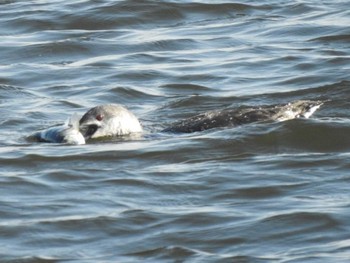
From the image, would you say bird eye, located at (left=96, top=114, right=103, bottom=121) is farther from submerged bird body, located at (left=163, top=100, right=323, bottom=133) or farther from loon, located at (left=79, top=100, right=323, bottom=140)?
submerged bird body, located at (left=163, top=100, right=323, bottom=133)

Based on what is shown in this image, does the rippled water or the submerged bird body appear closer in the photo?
the rippled water

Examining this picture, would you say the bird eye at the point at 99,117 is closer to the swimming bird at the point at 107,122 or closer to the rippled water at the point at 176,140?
the swimming bird at the point at 107,122

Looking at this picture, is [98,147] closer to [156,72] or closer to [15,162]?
[15,162]

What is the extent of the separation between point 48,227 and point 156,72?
617cm

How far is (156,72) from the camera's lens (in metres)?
15.0

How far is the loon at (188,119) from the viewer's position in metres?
→ 12.0

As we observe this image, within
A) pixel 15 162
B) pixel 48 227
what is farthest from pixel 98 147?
pixel 48 227

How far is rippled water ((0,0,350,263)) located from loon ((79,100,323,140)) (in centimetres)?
18

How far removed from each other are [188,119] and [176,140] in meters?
0.72

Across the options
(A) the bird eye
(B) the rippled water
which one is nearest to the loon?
(A) the bird eye

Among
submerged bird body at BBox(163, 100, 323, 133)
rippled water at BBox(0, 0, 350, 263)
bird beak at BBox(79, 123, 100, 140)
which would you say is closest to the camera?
rippled water at BBox(0, 0, 350, 263)

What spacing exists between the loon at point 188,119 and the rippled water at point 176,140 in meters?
0.18

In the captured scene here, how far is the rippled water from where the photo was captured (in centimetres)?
877

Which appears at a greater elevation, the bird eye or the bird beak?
the bird eye
